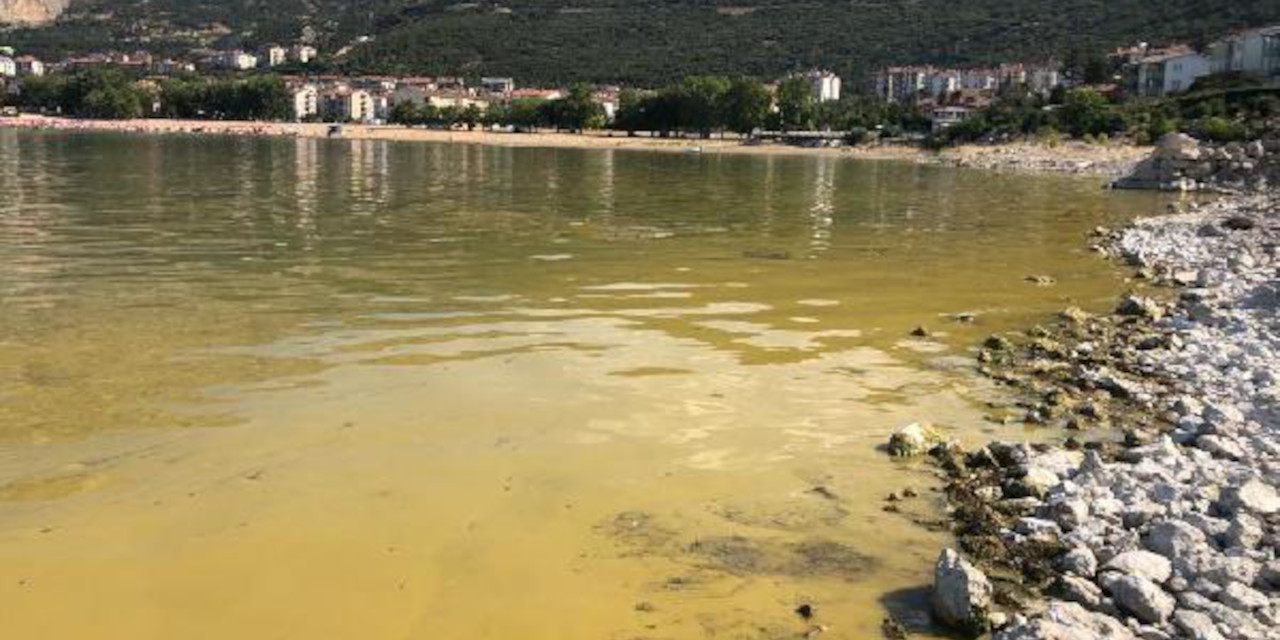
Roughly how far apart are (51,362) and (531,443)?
672 centimetres

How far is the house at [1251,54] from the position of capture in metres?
122

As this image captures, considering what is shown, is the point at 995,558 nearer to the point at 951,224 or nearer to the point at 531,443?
the point at 531,443

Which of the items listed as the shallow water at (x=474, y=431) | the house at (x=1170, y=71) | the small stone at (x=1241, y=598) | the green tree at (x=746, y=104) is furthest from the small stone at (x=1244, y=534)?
the green tree at (x=746, y=104)

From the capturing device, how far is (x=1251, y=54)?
126 meters

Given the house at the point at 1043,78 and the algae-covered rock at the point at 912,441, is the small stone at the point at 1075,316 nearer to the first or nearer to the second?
the algae-covered rock at the point at 912,441

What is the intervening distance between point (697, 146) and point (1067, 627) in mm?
148311

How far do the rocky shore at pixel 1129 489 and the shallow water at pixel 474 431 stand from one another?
59 centimetres

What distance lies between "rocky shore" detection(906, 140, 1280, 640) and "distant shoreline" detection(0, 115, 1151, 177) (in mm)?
65228

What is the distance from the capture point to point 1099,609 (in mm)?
7082

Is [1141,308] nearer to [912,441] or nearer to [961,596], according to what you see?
[912,441]

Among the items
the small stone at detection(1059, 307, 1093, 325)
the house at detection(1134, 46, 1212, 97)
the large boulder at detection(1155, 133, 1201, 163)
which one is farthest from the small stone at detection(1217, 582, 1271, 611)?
the house at detection(1134, 46, 1212, 97)

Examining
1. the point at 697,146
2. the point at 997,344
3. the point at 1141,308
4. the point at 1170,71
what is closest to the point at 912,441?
the point at 997,344

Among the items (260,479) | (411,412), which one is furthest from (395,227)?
(260,479)

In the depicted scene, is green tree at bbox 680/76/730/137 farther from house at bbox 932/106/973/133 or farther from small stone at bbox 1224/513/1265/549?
small stone at bbox 1224/513/1265/549
